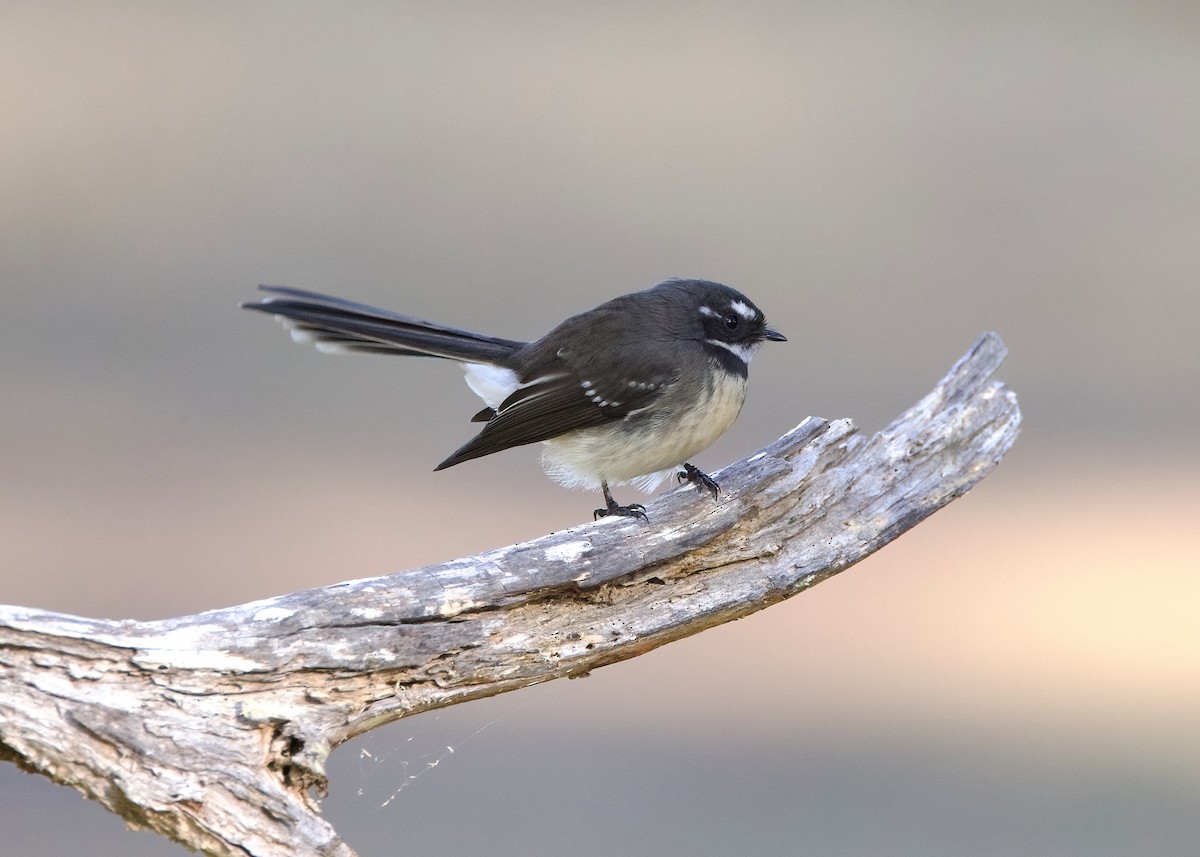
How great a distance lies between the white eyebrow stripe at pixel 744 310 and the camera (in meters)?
4.56

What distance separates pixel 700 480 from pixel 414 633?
1135 mm

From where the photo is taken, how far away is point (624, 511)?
3943 millimetres

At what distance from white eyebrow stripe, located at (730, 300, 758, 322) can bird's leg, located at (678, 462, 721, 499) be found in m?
0.68

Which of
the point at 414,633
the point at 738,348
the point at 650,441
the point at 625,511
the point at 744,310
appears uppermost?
the point at 744,310

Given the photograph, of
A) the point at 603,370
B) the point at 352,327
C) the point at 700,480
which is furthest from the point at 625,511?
the point at 352,327

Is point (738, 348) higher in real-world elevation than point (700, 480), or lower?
higher

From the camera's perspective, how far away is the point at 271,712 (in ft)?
9.68

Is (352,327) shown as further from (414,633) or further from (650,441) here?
(414,633)

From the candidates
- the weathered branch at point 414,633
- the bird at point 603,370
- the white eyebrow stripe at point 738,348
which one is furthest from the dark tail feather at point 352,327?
the weathered branch at point 414,633

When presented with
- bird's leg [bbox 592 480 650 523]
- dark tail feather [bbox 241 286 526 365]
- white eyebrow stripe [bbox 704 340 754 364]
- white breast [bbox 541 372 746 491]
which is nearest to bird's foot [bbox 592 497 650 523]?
bird's leg [bbox 592 480 650 523]

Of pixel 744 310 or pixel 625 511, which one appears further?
pixel 744 310

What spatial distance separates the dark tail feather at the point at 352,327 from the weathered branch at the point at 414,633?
112 centimetres

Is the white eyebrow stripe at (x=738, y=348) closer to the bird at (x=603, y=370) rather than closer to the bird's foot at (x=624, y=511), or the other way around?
the bird at (x=603, y=370)

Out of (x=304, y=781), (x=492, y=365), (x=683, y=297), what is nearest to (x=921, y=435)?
(x=683, y=297)
